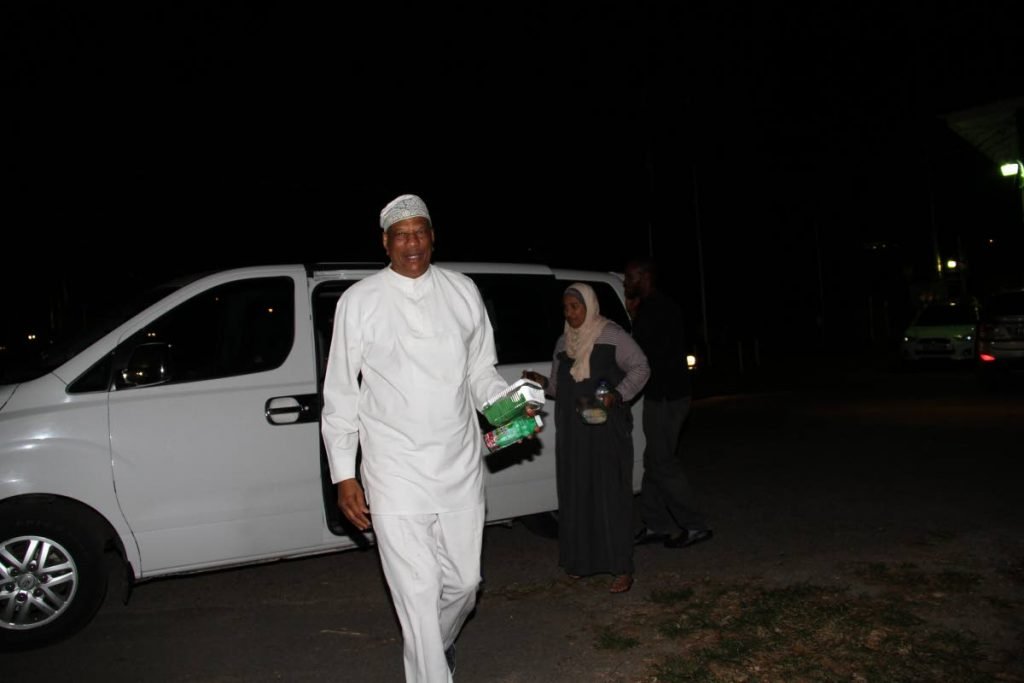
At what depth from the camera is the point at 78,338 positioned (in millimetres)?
5109

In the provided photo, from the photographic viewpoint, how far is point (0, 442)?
179 inches

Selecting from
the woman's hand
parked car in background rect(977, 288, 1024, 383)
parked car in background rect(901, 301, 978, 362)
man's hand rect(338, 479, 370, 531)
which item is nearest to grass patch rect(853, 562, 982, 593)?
the woman's hand

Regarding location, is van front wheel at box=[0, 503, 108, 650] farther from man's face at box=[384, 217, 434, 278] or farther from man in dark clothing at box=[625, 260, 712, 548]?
man in dark clothing at box=[625, 260, 712, 548]

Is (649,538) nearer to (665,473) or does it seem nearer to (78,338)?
(665,473)

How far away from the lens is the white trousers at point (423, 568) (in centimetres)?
334

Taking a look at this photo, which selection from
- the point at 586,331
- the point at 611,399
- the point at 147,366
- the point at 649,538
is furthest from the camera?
the point at 649,538

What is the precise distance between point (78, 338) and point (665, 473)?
3.84 metres

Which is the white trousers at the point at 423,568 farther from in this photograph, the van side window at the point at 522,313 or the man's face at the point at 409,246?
the van side window at the point at 522,313

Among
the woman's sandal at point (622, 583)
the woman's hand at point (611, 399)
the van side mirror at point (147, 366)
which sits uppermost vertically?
the van side mirror at point (147, 366)

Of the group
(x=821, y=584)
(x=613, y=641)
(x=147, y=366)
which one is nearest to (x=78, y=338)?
(x=147, y=366)

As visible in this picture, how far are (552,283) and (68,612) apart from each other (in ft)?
12.1

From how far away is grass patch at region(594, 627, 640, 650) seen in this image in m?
4.41

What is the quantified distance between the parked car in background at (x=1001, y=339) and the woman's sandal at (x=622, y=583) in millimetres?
11926

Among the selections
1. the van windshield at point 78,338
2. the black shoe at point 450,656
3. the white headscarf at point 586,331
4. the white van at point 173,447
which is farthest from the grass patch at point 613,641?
the van windshield at point 78,338
